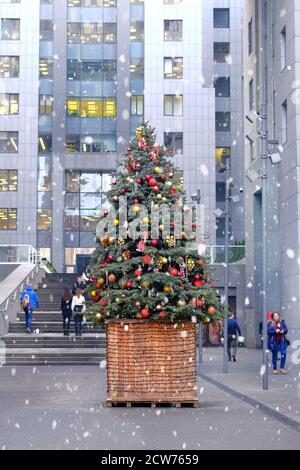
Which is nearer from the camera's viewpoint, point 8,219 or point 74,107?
point 8,219

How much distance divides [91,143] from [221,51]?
13653mm

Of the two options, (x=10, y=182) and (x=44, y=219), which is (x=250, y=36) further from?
(x=10, y=182)

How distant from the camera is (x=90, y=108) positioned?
6669 centimetres

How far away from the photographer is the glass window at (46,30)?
6731 cm

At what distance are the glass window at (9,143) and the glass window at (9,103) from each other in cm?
160

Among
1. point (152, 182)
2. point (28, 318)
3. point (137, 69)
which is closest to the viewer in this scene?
point (152, 182)

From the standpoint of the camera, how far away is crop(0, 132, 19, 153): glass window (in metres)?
66.6

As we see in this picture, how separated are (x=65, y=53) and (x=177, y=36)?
8367mm

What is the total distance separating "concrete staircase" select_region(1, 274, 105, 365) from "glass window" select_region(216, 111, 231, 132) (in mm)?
35138

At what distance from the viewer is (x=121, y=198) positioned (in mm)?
16641

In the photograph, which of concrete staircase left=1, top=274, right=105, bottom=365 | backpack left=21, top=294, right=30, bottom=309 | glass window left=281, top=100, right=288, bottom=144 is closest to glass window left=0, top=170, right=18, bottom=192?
concrete staircase left=1, top=274, right=105, bottom=365

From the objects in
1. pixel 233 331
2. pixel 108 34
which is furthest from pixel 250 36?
pixel 108 34
